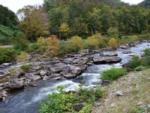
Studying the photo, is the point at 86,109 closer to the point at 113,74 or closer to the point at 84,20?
the point at 113,74

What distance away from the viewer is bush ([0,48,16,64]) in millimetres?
38219

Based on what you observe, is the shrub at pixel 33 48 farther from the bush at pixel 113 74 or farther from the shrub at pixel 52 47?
the bush at pixel 113 74

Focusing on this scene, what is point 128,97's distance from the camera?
1363cm

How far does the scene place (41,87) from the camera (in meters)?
23.1

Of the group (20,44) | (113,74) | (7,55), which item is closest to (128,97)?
(113,74)

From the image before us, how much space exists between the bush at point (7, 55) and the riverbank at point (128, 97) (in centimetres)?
2346

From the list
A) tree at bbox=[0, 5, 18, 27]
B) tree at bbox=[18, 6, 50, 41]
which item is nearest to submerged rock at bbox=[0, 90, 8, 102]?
tree at bbox=[18, 6, 50, 41]

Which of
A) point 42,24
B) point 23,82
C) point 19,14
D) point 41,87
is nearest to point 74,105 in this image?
point 41,87

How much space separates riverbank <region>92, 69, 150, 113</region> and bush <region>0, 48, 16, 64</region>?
2346 centimetres

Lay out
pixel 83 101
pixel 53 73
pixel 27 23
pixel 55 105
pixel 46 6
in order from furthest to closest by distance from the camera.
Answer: pixel 46 6 < pixel 27 23 < pixel 53 73 < pixel 83 101 < pixel 55 105

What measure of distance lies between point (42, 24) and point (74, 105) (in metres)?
45.3

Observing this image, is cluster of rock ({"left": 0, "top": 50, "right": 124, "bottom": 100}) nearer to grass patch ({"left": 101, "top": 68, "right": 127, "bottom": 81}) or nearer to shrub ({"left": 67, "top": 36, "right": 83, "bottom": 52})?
grass patch ({"left": 101, "top": 68, "right": 127, "bottom": 81})

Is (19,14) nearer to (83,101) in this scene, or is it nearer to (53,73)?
(53,73)

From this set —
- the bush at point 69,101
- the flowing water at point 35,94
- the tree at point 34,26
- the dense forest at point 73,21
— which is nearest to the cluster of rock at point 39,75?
the flowing water at point 35,94
